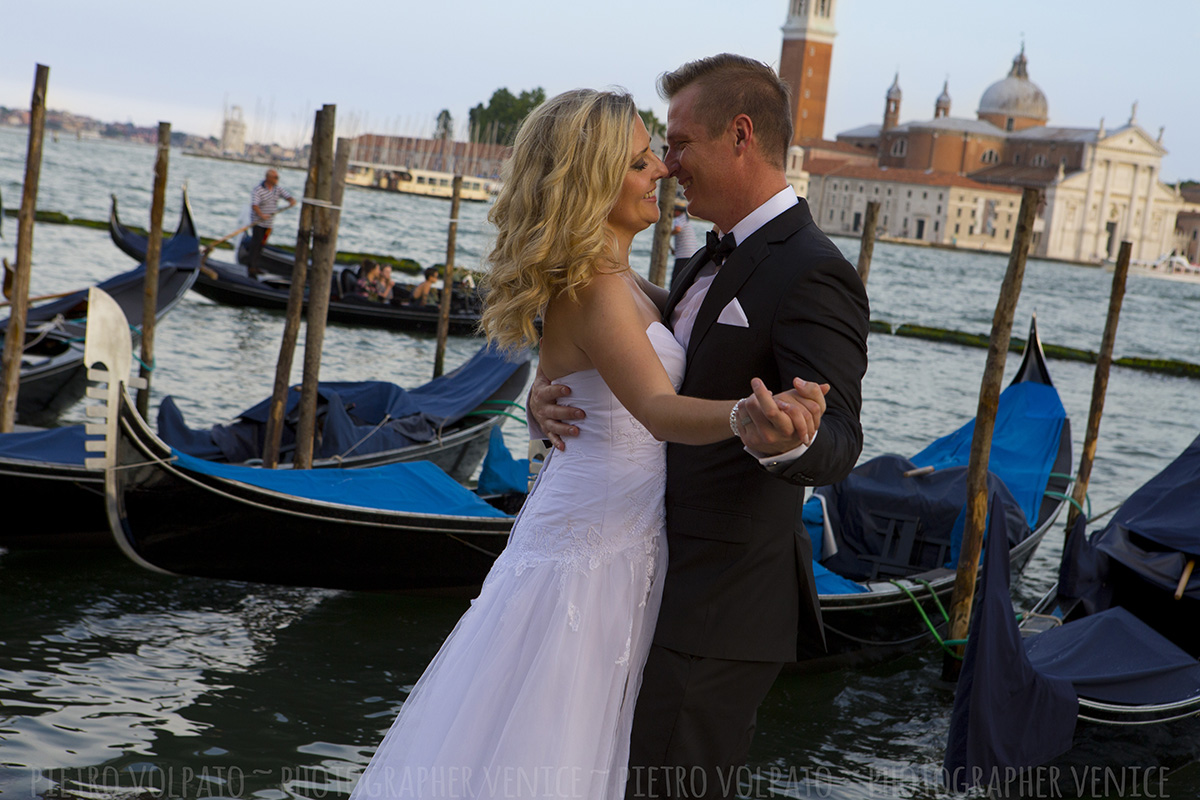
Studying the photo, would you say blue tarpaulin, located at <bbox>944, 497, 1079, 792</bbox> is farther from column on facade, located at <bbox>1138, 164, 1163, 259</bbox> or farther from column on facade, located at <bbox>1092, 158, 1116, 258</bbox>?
column on facade, located at <bbox>1138, 164, 1163, 259</bbox>

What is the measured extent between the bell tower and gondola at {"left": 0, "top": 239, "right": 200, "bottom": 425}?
181 feet

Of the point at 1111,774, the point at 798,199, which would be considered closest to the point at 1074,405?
the point at 1111,774

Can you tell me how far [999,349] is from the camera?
3.60 m

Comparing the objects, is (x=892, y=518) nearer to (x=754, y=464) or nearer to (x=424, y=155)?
(x=754, y=464)

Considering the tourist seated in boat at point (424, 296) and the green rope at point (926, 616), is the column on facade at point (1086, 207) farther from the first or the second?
the green rope at point (926, 616)

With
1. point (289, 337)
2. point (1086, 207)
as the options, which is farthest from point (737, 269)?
point (1086, 207)

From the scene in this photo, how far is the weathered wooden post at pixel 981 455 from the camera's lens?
140 inches

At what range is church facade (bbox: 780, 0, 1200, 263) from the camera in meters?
58.3

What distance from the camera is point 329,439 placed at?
15.5 ft

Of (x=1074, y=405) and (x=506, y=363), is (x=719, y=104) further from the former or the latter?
(x=1074, y=405)

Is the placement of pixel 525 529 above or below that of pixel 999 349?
below

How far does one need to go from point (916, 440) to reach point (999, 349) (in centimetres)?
516

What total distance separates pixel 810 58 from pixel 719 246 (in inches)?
2444

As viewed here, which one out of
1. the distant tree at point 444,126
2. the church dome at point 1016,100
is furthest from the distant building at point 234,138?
the church dome at point 1016,100
